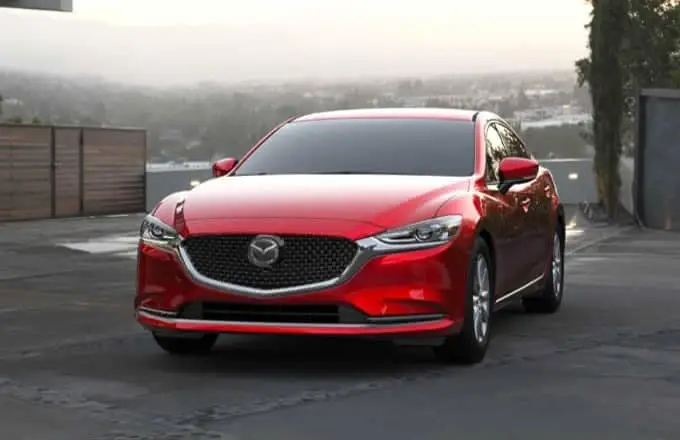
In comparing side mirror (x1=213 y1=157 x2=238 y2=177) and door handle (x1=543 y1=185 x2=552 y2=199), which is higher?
side mirror (x1=213 y1=157 x2=238 y2=177)

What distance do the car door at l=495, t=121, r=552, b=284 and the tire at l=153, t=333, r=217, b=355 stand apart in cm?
244

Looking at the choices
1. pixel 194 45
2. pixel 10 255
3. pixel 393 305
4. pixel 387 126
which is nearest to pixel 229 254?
pixel 393 305

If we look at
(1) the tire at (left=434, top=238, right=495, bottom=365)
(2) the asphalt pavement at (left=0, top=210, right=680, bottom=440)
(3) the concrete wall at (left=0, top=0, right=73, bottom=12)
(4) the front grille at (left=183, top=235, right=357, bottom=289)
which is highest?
(3) the concrete wall at (left=0, top=0, right=73, bottom=12)

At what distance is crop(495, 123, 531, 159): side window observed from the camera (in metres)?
9.29

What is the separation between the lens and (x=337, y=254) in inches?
269

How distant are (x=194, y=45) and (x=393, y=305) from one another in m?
27.8

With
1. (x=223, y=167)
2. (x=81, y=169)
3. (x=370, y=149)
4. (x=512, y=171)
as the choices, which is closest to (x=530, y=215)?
(x=512, y=171)

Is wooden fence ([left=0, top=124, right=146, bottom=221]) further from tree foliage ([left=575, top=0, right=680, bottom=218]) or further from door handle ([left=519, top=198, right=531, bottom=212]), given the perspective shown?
door handle ([left=519, top=198, right=531, bottom=212])

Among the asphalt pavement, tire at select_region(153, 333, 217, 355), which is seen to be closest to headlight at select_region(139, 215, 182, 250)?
tire at select_region(153, 333, 217, 355)

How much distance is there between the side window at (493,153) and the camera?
8273 millimetres

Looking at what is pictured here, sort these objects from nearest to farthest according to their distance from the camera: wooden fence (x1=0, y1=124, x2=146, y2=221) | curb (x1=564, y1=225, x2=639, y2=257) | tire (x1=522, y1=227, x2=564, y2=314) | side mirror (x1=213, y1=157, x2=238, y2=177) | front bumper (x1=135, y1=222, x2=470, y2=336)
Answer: front bumper (x1=135, y1=222, x2=470, y2=336), side mirror (x1=213, y1=157, x2=238, y2=177), tire (x1=522, y1=227, x2=564, y2=314), curb (x1=564, y1=225, x2=639, y2=257), wooden fence (x1=0, y1=124, x2=146, y2=221)

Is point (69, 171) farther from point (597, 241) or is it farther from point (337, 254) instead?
point (337, 254)

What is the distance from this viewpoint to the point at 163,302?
713 cm

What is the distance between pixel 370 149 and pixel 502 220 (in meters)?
1.00
